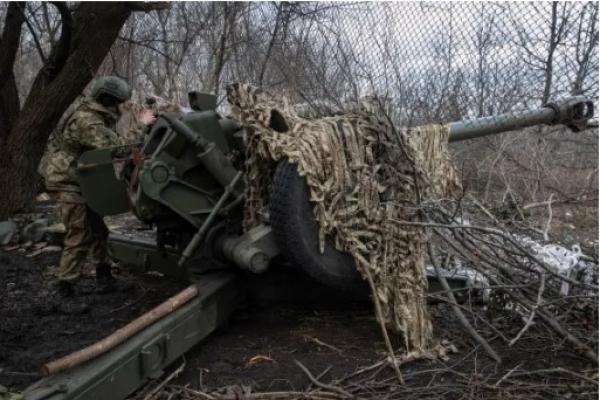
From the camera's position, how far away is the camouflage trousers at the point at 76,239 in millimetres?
4875

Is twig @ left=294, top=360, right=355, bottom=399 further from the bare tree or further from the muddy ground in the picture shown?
the bare tree

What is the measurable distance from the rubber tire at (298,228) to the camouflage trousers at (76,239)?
2.19m

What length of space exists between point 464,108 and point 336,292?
1.83 meters

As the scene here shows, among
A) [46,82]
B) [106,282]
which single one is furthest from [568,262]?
[46,82]

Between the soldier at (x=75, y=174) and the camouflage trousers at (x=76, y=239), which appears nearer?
the soldier at (x=75, y=174)

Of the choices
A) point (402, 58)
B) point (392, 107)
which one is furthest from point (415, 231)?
point (402, 58)

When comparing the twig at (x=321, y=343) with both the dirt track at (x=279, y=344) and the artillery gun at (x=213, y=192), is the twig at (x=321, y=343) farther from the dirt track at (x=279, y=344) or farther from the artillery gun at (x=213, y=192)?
the artillery gun at (x=213, y=192)

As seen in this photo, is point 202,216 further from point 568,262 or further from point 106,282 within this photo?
point 568,262

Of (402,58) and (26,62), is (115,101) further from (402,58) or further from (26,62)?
(26,62)

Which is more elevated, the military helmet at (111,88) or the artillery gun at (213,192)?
the military helmet at (111,88)

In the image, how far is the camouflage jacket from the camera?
462 cm

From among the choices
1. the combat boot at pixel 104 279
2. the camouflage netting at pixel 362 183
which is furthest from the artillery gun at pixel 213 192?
the combat boot at pixel 104 279

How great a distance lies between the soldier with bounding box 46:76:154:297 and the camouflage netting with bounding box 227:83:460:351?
4.77 ft

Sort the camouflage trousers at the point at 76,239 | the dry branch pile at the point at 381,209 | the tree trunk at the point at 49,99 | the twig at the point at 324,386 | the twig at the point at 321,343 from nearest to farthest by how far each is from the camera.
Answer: the twig at the point at 324,386
the dry branch pile at the point at 381,209
the twig at the point at 321,343
the camouflage trousers at the point at 76,239
the tree trunk at the point at 49,99
